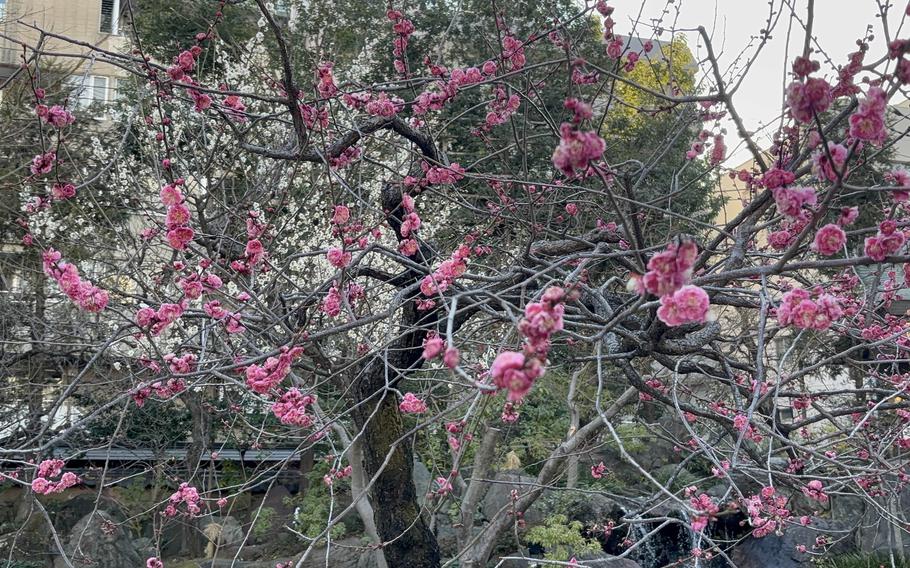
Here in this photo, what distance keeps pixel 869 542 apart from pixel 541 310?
849cm

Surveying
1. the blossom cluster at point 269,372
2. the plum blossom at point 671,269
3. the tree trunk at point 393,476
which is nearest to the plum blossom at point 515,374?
the plum blossom at point 671,269

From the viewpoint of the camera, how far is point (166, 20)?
1022cm

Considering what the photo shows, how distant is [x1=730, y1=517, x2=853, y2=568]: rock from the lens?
24.5 ft

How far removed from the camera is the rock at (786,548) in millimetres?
7480

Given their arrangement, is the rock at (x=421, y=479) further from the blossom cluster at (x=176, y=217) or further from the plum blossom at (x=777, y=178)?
the plum blossom at (x=777, y=178)

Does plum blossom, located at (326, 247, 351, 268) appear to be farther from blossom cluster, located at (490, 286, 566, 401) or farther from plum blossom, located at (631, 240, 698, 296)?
plum blossom, located at (631, 240, 698, 296)

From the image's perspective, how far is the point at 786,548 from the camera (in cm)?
759

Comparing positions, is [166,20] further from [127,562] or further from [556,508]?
[556,508]

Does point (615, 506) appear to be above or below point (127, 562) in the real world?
above

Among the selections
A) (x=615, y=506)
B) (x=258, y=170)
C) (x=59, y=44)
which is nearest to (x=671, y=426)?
(x=615, y=506)

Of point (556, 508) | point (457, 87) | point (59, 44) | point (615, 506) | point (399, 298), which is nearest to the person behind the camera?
point (399, 298)

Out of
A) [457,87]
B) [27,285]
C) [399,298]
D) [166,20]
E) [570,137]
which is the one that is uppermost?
[166,20]

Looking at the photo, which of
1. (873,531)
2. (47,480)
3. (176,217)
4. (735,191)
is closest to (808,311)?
(176,217)

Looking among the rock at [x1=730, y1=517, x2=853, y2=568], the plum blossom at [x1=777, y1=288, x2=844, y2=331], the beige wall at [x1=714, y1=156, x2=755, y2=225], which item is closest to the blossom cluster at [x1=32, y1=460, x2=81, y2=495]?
the plum blossom at [x1=777, y1=288, x2=844, y2=331]
